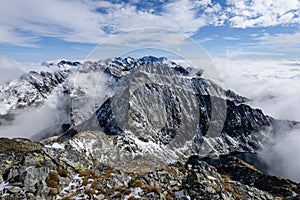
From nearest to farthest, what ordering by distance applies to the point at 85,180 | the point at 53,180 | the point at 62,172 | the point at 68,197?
the point at 68,197 → the point at 53,180 → the point at 85,180 → the point at 62,172

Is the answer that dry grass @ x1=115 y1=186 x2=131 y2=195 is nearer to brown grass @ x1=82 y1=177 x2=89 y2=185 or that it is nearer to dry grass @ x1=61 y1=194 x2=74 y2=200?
brown grass @ x1=82 y1=177 x2=89 y2=185

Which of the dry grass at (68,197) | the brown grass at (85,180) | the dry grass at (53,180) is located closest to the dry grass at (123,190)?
the brown grass at (85,180)

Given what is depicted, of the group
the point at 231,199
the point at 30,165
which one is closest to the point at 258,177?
the point at 231,199

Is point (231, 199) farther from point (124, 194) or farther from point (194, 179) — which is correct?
point (124, 194)

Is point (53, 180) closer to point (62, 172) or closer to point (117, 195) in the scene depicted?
point (62, 172)

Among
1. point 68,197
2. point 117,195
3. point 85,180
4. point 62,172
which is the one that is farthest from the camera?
point 62,172

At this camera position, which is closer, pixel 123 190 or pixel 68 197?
pixel 68 197

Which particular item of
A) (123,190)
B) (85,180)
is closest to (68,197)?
(85,180)

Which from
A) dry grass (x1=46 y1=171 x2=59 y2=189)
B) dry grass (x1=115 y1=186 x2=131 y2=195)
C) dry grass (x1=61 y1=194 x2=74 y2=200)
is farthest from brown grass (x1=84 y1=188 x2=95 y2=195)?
dry grass (x1=46 y1=171 x2=59 y2=189)

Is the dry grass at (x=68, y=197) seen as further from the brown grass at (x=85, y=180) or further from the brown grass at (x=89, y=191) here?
the brown grass at (x=85, y=180)

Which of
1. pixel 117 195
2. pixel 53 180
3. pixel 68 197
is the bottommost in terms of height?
pixel 68 197

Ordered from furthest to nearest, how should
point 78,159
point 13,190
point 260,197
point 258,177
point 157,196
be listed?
1. point 258,177
2. point 260,197
3. point 78,159
4. point 157,196
5. point 13,190
